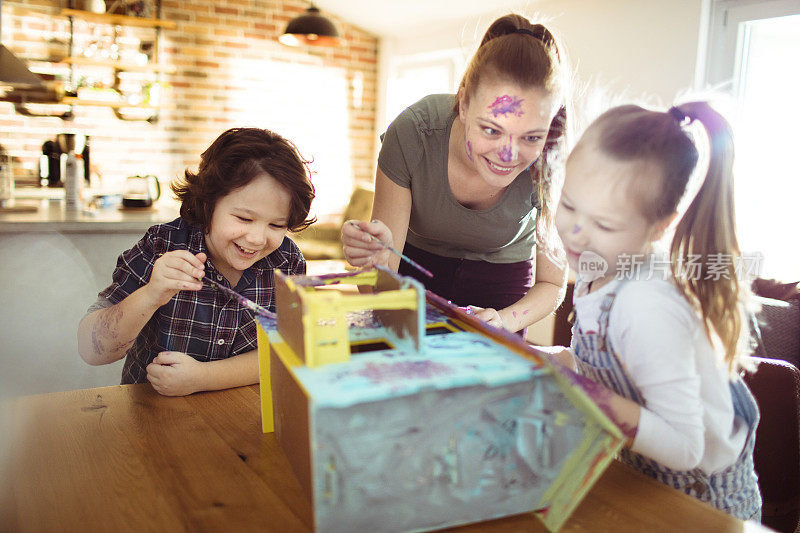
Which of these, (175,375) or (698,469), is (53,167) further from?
(698,469)

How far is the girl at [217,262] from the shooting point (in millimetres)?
1228

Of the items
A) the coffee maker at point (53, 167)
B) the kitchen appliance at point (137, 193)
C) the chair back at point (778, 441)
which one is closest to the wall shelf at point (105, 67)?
the coffee maker at point (53, 167)

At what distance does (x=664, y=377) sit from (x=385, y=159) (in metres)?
0.92

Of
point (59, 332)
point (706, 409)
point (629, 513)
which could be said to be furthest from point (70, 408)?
point (59, 332)


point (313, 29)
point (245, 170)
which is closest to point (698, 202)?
point (245, 170)

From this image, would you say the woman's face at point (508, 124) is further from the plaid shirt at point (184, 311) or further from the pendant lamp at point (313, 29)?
the pendant lamp at point (313, 29)

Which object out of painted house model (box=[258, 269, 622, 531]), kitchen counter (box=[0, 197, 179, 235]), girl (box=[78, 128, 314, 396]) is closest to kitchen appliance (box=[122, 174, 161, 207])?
kitchen counter (box=[0, 197, 179, 235])

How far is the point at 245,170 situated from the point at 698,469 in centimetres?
95

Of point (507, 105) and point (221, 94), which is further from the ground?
point (221, 94)

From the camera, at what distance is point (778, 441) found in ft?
5.34

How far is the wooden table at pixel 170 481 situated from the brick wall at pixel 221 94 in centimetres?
426

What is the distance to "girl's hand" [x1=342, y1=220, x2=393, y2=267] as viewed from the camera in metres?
1.18

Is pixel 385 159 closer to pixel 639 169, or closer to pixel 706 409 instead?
pixel 639 169

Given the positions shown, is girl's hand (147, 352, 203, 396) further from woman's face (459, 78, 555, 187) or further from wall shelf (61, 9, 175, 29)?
wall shelf (61, 9, 175, 29)
